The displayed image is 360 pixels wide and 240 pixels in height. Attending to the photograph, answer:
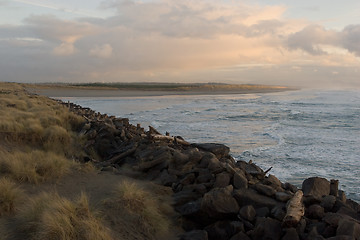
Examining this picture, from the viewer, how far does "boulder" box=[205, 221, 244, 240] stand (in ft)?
16.4

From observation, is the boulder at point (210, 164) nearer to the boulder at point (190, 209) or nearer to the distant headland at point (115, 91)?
the boulder at point (190, 209)

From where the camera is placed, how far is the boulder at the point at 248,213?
16.9ft

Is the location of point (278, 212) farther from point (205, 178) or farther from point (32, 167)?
point (32, 167)

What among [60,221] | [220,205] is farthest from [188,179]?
[60,221]

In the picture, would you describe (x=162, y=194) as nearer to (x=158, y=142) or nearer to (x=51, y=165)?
(x=51, y=165)

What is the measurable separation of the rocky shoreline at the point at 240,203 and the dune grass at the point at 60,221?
5.14ft

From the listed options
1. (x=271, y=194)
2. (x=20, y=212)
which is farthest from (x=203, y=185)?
(x=20, y=212)

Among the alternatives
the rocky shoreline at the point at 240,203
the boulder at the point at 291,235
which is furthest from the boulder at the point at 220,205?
the boulder at the point at 291,235

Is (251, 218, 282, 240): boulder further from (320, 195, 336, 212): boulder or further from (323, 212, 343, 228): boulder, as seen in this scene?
(320, 195, 336, 212): boulder

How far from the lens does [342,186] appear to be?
9258 millimetres

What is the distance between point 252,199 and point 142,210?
2.01 meters

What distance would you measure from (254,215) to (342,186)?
18.0 ft

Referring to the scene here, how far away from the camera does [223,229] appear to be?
5.19 m

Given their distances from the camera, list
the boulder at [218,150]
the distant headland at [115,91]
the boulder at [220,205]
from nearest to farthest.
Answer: the boulder at [220,205] → the boulder at [218,150] → the distant headland at [115,91]
